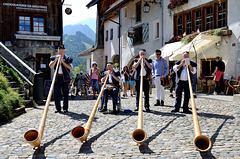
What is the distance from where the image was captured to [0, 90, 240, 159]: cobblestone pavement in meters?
3.96

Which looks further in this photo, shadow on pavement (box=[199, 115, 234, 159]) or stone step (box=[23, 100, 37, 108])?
stone step (box=[23, 100, 37, 108])

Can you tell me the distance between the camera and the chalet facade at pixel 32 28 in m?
17.5

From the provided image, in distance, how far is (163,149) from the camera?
418 centimetres

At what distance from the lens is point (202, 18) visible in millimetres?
16219

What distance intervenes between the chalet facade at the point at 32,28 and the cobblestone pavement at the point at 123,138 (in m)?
11.7

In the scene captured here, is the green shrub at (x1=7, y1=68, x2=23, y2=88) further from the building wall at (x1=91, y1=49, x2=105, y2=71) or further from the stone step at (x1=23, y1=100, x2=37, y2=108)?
the building wall at (x1=91, y1=49, x2=105, y2=71)

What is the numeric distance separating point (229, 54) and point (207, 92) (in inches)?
88.2

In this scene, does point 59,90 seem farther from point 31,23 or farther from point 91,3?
point 91,3

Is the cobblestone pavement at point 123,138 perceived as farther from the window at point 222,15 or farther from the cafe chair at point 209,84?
the window at point 222,15

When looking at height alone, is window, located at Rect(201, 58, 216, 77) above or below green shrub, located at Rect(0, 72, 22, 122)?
above

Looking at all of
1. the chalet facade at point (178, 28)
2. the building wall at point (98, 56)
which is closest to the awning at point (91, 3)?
the chalet facade at point (178, 28)

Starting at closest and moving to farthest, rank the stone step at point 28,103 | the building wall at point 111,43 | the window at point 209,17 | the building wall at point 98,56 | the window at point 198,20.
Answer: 1. the stone step at point 28,103
2. the window at point 209,17
3. the window at point 198,20
4. the building wall at point 111,43
5. the building wall at point 98,56

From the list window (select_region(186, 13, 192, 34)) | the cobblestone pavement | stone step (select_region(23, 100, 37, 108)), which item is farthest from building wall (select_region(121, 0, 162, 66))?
the cobblestone pavement

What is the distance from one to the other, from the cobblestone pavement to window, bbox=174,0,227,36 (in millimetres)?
9188
